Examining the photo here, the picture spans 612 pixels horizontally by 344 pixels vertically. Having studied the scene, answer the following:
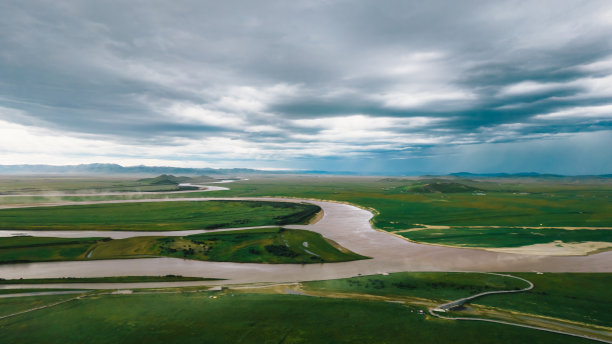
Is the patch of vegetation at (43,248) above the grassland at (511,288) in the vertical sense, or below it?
below

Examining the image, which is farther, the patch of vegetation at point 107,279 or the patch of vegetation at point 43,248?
the patch of vegetation at point 43,248

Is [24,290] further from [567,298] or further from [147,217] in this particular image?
[567,298]

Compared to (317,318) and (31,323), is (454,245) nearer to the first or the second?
(317,318)

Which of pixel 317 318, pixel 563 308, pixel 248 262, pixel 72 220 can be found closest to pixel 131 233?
pixel 72 220

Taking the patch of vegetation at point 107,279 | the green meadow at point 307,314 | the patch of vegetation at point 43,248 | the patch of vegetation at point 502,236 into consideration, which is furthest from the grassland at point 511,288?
the patch of vegetation at point 43,248

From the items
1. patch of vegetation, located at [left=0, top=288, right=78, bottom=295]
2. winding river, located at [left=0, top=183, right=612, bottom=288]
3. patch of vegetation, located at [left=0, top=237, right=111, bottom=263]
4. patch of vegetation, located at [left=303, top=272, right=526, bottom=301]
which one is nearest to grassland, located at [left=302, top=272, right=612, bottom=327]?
patch of vegetation, located at [left=303, top=272, right=526, bottom=301]

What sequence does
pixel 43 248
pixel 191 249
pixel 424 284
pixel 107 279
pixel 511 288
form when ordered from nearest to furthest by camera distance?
pixel 511 288 → pixel 424 284 → pixel 107 279 → pixel 43 248 → pixel 191 249

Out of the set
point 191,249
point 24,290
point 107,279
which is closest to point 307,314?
point 107,279

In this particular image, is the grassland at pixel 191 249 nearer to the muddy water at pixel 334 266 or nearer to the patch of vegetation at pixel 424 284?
the muddy water at pixel 334 266
